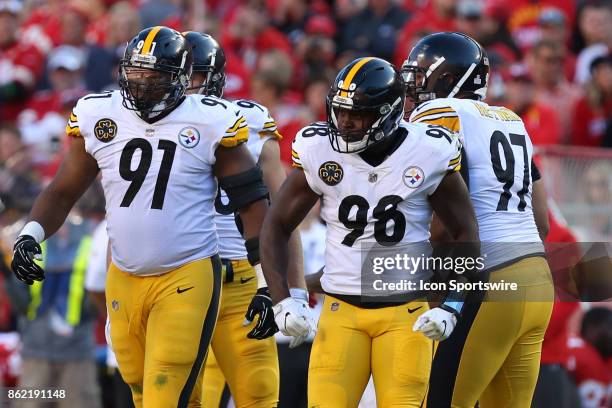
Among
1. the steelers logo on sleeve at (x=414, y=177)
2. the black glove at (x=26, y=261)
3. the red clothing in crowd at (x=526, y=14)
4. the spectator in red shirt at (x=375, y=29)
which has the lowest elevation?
the spectator in red shirt at (x=375, y=29)

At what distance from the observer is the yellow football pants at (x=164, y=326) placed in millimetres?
5371

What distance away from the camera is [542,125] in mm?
10383

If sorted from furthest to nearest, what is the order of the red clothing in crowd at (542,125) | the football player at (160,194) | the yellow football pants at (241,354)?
the red clothing in crowd at (542,125), the yellow football pants at (241,354), the football player at (160,194)

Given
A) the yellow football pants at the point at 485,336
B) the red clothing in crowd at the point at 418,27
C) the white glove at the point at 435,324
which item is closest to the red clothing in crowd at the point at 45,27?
the red clothing in crowd at the point at 418,27

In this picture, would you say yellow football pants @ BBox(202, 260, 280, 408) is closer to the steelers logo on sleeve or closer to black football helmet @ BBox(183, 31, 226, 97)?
black football helmet @ BBox(183, 31, 226, 97)

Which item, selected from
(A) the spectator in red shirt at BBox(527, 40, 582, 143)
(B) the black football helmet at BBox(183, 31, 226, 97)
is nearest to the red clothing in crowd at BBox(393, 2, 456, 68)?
(A) the spectator in red shirt at BBox(527, 40, 582, 143)

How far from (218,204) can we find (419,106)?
46.6 inches

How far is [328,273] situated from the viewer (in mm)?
5500

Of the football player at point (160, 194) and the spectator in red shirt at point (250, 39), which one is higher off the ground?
the football player at point (160, 194)

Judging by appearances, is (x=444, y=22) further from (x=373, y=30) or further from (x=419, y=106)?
(x=419, y=106)

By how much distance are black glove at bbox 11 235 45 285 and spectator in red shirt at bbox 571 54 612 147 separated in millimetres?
6447

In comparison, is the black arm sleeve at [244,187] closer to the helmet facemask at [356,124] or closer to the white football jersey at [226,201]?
the helmet facemask at [356,124]

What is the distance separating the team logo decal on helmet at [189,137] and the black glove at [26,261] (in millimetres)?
820

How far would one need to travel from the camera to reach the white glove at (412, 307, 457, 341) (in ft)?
16.9
